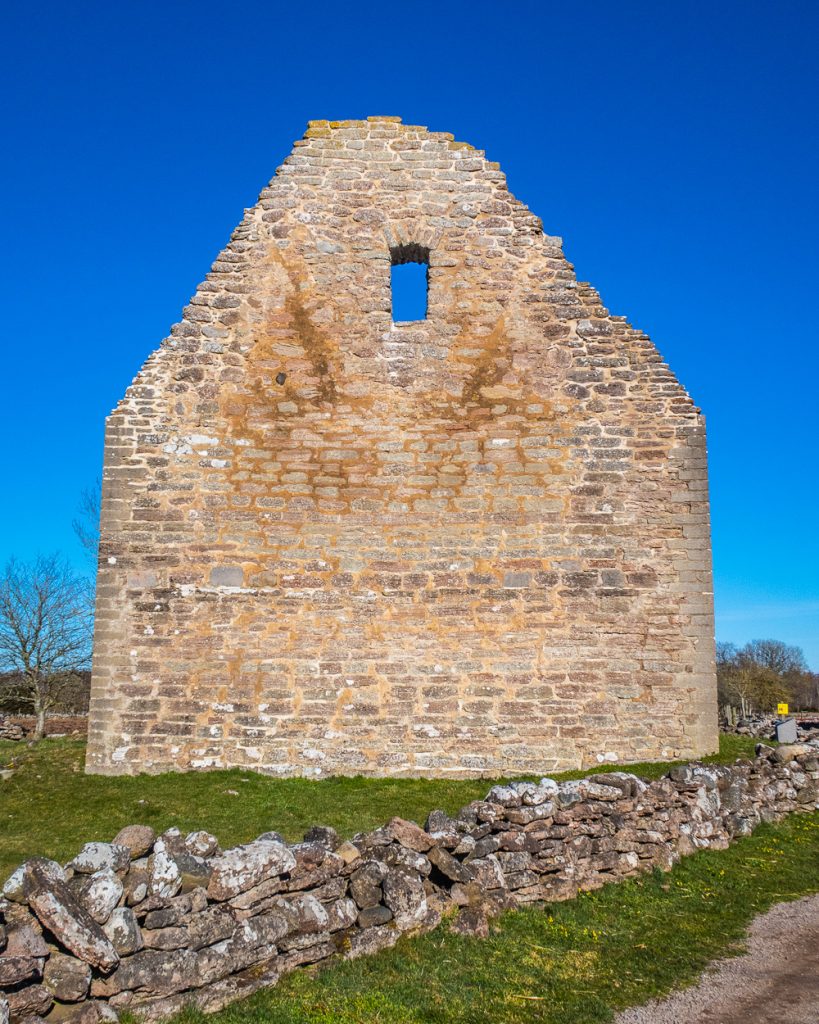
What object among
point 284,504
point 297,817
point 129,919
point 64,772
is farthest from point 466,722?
point 129,919

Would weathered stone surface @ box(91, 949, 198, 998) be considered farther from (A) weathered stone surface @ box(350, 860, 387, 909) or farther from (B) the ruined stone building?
(B) the ruined stone building

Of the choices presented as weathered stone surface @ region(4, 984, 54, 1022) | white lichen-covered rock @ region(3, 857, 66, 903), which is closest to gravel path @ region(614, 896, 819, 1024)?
weathered stone surface @ region(4, 984, 54, 1022)

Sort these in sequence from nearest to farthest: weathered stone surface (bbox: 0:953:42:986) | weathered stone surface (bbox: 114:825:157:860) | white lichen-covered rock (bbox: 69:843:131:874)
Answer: weathered stone surface (bbox: 0:953:42:986) < white lichen-covered rock (bbox: 69:843:131:874) < weathered stone surface (bbox: 114:825:157:860)

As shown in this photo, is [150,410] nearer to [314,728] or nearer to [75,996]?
[314,728]

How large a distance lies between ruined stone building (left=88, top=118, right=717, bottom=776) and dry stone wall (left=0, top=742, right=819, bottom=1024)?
343 centimetres

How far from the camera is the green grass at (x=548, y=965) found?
14.4 feet

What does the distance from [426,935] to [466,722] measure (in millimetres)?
5315

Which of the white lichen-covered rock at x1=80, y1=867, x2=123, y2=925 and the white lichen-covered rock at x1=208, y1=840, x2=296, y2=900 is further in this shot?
the white lichen-covered rock at x1=208, y1=840, x2=296, y2=900

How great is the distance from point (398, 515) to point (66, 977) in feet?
24.9

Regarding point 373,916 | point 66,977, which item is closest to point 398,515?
point 373,916

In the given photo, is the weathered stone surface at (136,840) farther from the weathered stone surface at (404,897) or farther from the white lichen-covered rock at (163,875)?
the weathered stone surface at (404,897)

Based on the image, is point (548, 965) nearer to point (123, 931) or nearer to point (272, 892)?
point (272, 892)

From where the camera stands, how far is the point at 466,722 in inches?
415

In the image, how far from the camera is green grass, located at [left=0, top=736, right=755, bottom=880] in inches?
306
